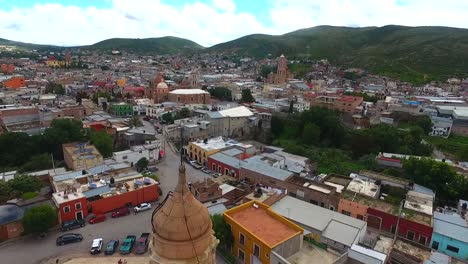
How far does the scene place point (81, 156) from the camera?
2759 cm

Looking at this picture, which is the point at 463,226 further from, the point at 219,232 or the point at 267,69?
the point at 267,69

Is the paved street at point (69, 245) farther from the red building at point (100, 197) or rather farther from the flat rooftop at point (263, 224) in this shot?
the flat rooftop at point (263, 224)

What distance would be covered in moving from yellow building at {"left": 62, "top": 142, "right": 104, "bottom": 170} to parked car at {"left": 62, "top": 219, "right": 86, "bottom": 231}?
7.65 metres

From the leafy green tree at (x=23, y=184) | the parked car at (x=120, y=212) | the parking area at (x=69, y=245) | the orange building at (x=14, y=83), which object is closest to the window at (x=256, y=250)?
the parking area at (x=69, y=245)

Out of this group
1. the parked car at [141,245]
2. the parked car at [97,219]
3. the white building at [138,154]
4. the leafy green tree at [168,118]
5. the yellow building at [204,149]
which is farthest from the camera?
the leafy green tree at [168,118]

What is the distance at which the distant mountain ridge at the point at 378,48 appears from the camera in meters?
88.6

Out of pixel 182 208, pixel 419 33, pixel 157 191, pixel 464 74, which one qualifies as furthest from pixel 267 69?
pixel 182 208

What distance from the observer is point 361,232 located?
57.4ft

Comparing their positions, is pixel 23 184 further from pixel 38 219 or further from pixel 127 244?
pixel 127 244

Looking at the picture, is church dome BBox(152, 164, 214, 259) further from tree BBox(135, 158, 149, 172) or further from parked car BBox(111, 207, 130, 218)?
tree BBox(135, 158, 149, 172)

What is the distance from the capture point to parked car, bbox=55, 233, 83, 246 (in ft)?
60.9

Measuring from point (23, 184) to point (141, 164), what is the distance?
30.5 feet

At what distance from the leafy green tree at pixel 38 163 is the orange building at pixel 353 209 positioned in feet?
82.8

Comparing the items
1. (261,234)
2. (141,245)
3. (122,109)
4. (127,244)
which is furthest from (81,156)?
(122,109)
